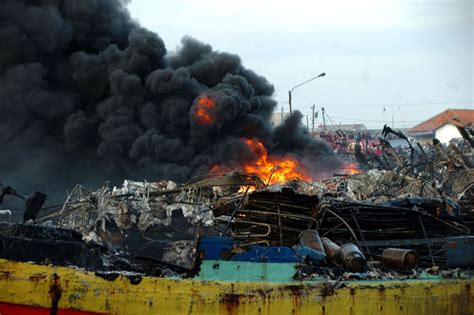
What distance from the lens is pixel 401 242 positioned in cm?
615

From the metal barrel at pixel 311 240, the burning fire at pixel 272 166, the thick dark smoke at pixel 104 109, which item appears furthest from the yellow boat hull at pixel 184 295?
the thick dark smoke at pixel 104 109

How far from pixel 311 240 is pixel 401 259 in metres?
0.96

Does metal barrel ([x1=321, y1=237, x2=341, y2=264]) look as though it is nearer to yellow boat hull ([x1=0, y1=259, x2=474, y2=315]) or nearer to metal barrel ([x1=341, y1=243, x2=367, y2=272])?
metal barrel ([x1=341, y1=243, x2=367, y2=272])

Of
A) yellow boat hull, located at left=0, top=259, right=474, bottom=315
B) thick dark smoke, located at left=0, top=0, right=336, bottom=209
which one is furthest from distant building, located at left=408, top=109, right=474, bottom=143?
yellow boat hull, located at left=0, top=259, right=474, bottom=315

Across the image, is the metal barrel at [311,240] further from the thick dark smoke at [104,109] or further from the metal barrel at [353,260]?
the thick dark smoke at [104,109]

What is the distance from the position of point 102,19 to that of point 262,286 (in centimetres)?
2608

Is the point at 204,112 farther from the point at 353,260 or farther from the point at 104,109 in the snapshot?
the point at 353,260

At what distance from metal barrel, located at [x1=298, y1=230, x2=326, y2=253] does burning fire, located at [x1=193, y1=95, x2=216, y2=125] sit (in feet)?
63.6

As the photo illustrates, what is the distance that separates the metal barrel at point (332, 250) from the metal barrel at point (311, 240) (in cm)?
10

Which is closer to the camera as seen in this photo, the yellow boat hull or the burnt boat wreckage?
the yellow boat hull

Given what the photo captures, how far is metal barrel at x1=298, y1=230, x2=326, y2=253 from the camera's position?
559cm

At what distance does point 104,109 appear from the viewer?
1040 inches

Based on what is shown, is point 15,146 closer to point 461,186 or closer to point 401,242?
point 461,186

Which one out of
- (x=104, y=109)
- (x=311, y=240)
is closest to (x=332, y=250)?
(x=311, y=240)
